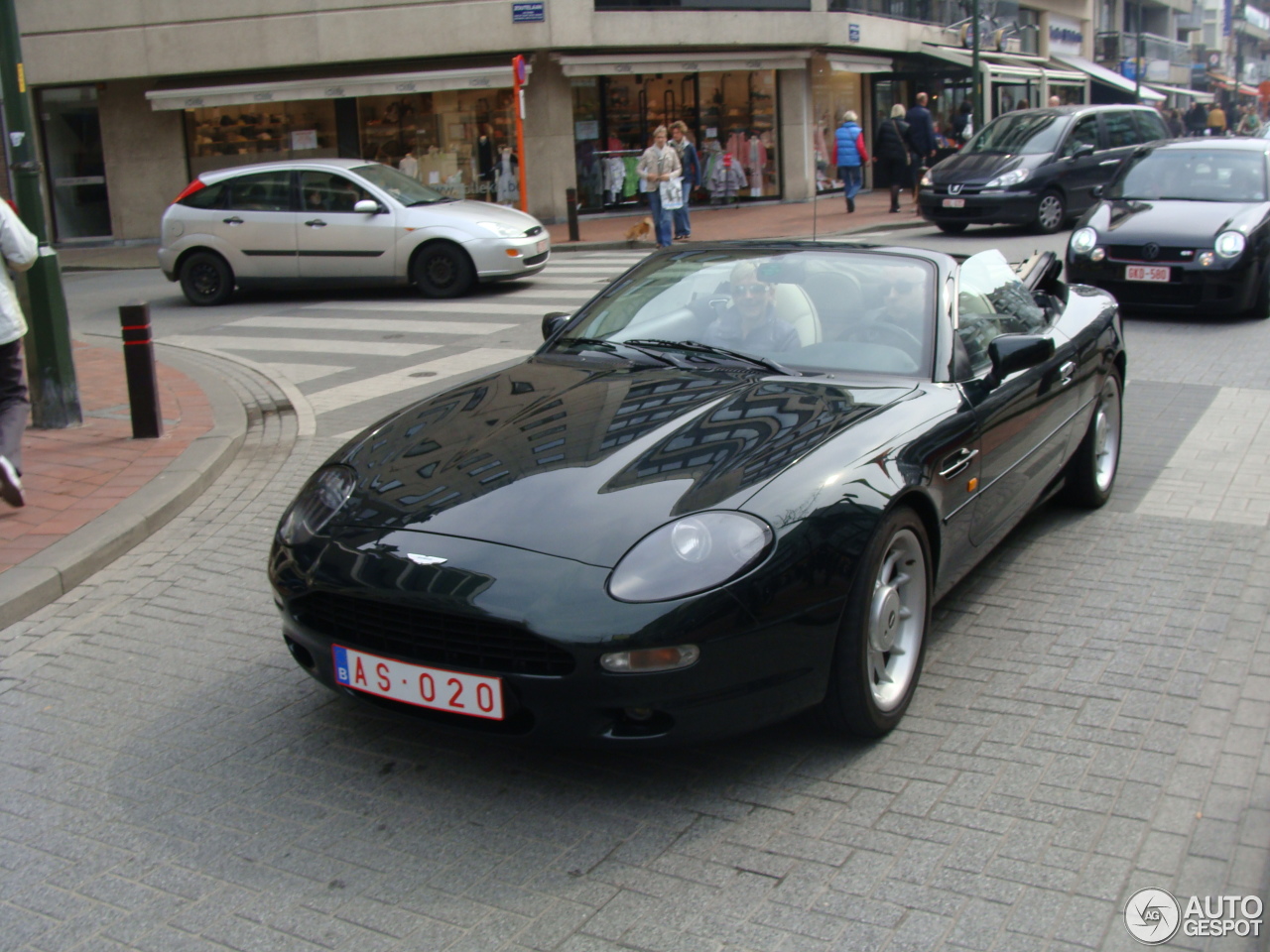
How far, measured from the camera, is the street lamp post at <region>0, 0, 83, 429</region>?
752 cm

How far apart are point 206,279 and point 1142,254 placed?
10.3 metres

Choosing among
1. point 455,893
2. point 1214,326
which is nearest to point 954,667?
point 455,893

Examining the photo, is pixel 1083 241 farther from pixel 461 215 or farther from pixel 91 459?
pixel 91 459

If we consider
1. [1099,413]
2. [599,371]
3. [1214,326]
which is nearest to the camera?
[599,371]

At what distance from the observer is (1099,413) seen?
5.80 metres

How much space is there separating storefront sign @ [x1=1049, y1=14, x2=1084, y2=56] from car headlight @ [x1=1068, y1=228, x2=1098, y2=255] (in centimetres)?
3317

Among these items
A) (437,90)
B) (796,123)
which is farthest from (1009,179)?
(437,90)

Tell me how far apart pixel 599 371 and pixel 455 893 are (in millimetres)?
2077

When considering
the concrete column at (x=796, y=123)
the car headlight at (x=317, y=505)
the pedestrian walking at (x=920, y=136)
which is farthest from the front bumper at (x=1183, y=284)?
the concrete column at (x=796, y=123)

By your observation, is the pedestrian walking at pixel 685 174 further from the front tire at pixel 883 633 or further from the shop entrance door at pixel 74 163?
the front tire at pixel 883 633

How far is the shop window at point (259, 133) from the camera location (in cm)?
2589

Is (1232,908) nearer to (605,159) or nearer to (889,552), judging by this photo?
(889,552)

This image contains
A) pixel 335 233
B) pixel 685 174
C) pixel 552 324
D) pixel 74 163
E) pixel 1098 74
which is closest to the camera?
pixel 552 324

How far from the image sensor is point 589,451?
12.2 ft
